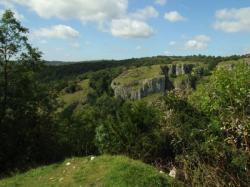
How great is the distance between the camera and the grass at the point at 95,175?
9.34 meters

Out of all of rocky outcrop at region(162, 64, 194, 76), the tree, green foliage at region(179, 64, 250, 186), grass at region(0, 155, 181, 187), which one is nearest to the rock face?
rocky outcrop at region(162, 64, 194, 76)

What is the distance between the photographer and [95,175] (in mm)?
10289

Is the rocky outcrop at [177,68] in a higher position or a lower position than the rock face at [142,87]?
higher

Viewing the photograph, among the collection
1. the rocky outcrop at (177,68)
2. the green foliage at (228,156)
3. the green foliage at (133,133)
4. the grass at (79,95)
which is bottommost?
the grass at (79,95)

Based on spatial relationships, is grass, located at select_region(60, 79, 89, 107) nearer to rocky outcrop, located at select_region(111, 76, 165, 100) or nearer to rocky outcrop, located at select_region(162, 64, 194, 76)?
rocky outcrop, located at select_region(111, 76, 165, 100)

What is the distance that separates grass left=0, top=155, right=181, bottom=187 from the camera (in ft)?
30.6

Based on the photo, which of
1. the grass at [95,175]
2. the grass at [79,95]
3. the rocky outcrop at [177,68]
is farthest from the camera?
the rocky outcrop at [177,68]

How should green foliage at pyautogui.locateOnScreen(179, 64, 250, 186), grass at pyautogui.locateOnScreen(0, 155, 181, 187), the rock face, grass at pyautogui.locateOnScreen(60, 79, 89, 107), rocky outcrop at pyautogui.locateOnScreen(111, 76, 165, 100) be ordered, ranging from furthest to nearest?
1. rocky outcrop at pyautogui.locateOnScreen(111, 76, 165, 100)
2. the rock face
3. grass at pyautogui.locateOnScreen(60, 79, 89, 107)
4. grass at pyautogui.locateOnScreen(0, 155, 181, 187)
5. green foliage at pyautogui.locateOnScreen(179, 64, 250, 186)

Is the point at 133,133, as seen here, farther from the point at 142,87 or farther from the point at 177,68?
the point at 177,68

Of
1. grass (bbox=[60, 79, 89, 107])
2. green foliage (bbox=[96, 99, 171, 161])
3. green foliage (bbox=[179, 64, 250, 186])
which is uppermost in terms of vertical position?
green foliage (bbox=[179, 64, 250, 186])

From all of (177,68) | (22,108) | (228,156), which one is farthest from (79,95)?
(228,156)

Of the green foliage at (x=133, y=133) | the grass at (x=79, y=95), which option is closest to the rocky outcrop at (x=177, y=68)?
the grass at (x=79, y=95)

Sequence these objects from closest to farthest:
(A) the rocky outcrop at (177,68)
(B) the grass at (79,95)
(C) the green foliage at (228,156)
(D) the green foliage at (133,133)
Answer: (C) the green foliage at (228,156)
(D) the green foliage at (133,133)
(B) the grass at (79,95)
(A) the rocky outcrop at (177,68)

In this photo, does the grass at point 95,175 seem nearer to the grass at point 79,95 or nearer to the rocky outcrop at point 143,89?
the grass at point 79,95
